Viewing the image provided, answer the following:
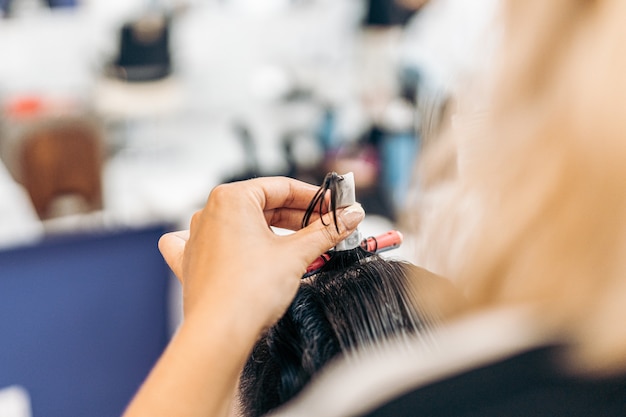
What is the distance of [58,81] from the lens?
4.28 meters

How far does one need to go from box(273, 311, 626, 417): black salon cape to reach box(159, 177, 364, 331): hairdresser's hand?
0.41 feet

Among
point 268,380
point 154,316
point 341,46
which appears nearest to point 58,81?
point 341,46

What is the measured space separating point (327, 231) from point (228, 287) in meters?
0.12

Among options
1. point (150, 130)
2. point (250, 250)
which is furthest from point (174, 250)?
point (150, 130)

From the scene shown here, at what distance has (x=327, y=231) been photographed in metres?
0.65

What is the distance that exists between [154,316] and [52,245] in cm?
31

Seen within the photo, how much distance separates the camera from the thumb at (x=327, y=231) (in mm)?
638

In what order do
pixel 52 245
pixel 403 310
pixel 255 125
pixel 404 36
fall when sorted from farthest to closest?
pixel 255 125
pixel 404 36
pixel 52 245
pixel 403 310

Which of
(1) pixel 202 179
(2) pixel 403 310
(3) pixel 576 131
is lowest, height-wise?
(1) pixel 202 179

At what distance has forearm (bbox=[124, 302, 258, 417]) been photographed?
22.2 inches

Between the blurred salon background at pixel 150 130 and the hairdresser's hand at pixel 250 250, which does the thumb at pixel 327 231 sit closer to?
the hairdresser's hand at pixel 250 250

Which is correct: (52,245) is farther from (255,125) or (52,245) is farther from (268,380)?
(255,125)

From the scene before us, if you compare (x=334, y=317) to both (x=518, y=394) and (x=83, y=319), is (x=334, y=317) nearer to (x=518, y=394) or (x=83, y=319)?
(x=518, y=394)

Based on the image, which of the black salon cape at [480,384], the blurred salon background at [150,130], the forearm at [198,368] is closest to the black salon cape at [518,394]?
the black salon cape at [480,384]
